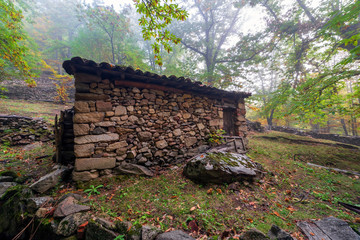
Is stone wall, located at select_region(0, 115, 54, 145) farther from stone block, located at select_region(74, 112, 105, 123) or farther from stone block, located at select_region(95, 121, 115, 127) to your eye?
stone block, located at select_region(95, 121, 115, 127)

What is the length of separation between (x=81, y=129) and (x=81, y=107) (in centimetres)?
55

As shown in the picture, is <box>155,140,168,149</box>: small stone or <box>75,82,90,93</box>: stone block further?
<box>155,140,168,149</box>: small stone

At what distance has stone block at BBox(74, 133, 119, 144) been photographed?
3.06 meters

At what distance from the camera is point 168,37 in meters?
2.56

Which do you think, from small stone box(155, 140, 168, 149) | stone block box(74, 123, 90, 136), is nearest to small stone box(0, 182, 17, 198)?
stone block box(74, 123, 90, 136)

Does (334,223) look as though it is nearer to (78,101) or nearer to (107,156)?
(107,156)

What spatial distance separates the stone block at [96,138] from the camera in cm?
306

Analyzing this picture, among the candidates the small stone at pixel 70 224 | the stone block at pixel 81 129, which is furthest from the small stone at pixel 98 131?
the small stone at pixel 70 224

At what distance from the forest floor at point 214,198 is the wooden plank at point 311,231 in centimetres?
10

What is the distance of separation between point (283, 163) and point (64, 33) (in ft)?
106

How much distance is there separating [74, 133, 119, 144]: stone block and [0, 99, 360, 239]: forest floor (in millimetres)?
979

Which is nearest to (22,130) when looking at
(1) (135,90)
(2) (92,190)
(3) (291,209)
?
(2) (92,190)

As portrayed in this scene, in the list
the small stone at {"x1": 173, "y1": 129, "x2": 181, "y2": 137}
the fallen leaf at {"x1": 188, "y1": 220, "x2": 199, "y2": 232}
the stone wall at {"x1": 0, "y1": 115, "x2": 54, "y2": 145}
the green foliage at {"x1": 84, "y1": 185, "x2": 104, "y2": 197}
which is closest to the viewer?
the fallen leaf at {"x1": 188, "y1": 220, "x2": 199, "y2": 232}

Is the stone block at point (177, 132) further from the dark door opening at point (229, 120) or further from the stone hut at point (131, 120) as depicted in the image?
the dark door opening at point (229, 120)
